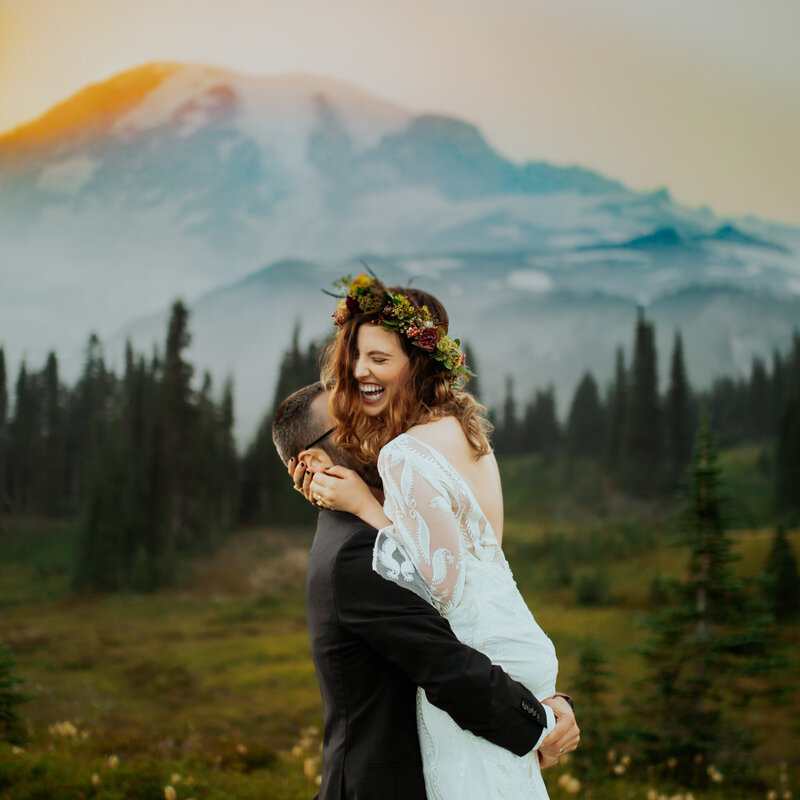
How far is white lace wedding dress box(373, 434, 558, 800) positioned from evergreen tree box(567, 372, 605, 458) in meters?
15.3

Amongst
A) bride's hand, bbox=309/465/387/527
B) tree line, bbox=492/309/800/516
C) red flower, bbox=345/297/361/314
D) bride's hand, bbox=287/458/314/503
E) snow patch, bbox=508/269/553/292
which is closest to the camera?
bride's hand, bbox=309/465/387/527

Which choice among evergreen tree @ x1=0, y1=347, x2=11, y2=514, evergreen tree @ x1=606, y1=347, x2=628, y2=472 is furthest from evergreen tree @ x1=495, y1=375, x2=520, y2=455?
evergreen tree @ x1=0, y1=347, x2=11, y2=514

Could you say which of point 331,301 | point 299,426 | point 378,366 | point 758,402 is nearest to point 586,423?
point 758,402

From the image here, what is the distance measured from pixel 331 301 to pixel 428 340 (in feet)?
53.1

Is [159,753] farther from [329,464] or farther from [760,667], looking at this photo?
[760,667]

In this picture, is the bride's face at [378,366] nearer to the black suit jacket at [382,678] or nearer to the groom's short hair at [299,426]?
the groom's short hair at [299,426]

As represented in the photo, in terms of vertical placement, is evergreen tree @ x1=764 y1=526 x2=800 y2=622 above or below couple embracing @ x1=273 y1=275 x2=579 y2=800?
below

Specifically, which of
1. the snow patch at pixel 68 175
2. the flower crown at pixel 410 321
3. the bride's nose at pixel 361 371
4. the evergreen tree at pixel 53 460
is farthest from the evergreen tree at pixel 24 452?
the bride's nose at pixel 361 371

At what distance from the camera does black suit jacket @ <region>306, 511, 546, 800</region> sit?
1.77 meters

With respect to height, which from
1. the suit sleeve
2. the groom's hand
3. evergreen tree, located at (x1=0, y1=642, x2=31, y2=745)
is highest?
the suit sleeve

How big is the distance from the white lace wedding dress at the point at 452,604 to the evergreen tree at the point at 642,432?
49.4 feet

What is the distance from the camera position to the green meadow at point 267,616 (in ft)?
39.3

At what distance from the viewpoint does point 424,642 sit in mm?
1763

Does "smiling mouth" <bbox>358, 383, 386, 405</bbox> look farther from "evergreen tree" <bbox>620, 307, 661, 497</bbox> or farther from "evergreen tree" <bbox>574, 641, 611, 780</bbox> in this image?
"evergreen tree" <bbox>620, 307, 661, 497</bbox>
